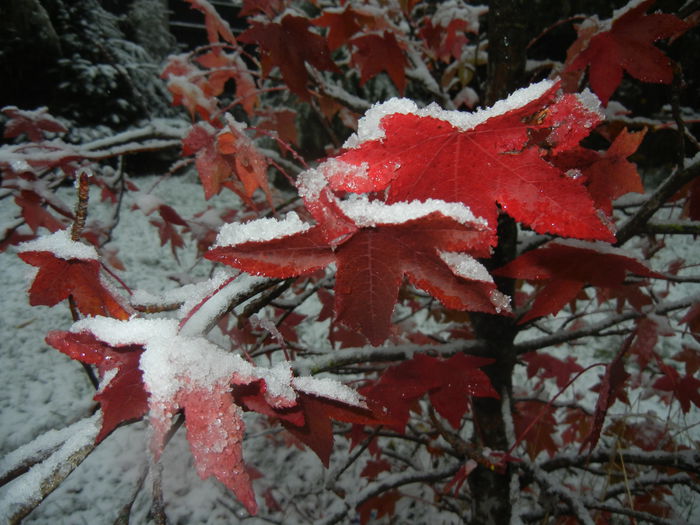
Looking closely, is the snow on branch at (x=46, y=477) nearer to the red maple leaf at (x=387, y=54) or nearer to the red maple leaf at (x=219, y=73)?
the red maple leaf at (x=387, y=54)

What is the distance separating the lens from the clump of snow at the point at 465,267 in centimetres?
31

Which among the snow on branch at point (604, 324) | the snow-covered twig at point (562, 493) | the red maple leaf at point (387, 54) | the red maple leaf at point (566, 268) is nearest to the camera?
the red maple leaf at point (566, 268)

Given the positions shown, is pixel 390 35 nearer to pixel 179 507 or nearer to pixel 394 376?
pixel 394 376

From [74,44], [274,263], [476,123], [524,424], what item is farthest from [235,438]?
[74,44]

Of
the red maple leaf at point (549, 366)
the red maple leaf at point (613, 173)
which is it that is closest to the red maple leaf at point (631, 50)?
the red maple leaf at point (613, 173)

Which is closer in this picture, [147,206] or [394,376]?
[394,376]

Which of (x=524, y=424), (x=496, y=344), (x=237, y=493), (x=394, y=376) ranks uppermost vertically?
(x=237, y=493)

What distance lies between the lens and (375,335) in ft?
1.11

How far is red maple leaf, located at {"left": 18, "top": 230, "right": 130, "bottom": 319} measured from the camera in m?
0.45

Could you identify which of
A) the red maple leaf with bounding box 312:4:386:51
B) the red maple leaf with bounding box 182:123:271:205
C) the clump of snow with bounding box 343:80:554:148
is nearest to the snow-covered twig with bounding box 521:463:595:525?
the clump of snow with bounding box 343:80:554:148

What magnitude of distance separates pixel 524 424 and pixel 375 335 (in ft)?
5.24

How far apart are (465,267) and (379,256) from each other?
77mm

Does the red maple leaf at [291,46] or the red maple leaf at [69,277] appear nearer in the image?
the red maple leaf at [69,277]

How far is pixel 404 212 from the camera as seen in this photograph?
320 mm
